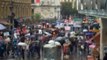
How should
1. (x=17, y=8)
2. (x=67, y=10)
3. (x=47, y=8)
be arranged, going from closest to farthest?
(x=17, y=8) → (x=67, y=10) → (x=47, y=8)

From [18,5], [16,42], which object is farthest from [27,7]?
[16,42]

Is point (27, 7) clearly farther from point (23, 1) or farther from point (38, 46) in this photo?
point (38, 46)

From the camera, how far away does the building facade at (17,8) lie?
2437 inches

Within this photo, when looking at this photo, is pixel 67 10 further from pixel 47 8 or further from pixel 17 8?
pixel 17 8

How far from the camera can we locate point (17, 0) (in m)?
74.6

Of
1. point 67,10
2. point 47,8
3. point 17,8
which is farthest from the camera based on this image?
point 47,8

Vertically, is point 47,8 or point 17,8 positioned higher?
point 17,8

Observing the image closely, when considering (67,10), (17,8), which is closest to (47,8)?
(67,10)

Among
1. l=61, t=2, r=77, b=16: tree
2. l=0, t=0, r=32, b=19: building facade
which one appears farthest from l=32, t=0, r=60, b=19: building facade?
l=0, t=0, r=32, b=19: building facade

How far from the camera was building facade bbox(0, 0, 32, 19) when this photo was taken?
61894 millimetres

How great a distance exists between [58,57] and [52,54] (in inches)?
63.5

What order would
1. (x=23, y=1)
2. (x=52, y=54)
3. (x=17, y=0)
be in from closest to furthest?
(x=52, y=54) → (x=17, y=0) → (x=23, y=1)

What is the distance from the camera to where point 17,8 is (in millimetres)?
74062

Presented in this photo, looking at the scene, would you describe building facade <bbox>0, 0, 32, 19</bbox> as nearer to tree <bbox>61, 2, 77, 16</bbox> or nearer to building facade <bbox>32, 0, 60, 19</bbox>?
tree <bbox>61, 2, 77, 16</bbox>
